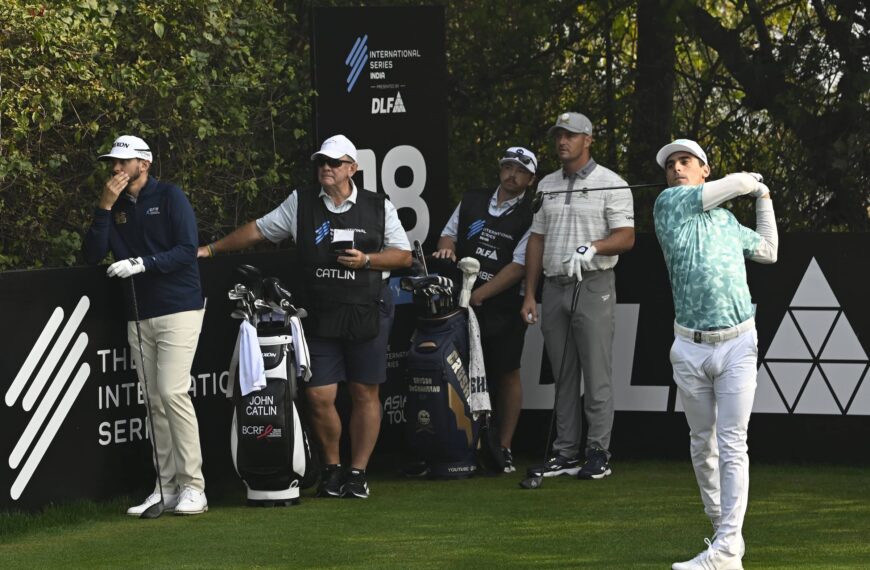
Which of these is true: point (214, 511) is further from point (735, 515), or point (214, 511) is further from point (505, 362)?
point (735, 515)

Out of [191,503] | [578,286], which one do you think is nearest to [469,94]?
[578,286]

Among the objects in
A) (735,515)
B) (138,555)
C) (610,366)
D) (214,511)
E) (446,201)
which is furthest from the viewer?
(446,201)

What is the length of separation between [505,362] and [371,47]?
197 cm

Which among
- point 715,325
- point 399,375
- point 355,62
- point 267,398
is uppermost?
point 355,62

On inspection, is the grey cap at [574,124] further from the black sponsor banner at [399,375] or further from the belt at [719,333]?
the belt at [719,333]

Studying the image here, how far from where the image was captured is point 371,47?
8859 millimetres

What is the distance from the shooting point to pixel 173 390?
751 centimetres

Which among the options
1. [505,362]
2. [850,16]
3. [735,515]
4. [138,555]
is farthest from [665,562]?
[850,16]

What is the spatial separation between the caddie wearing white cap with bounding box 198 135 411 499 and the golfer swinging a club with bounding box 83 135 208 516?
1.64 ft

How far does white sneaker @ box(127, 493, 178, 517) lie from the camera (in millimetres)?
7406

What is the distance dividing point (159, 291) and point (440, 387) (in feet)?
5.47

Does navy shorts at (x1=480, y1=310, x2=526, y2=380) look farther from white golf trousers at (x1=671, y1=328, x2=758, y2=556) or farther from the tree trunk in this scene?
the tree trunk

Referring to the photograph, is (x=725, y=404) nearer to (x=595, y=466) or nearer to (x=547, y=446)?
(x=547, y=446)

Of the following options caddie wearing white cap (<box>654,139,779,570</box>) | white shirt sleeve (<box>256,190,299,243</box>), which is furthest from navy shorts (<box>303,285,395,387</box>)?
caddie wearing white cap (<box>654,139,779,570</box>)
